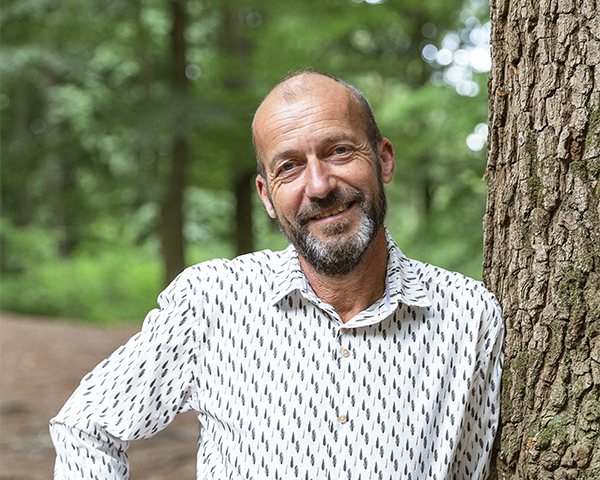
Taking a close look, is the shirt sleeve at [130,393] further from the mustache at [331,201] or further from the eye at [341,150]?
the eye at [341,150]

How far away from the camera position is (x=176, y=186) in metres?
10.7

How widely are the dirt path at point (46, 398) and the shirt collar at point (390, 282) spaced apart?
151 inches

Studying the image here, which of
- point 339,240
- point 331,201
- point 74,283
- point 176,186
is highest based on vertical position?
point 176,186

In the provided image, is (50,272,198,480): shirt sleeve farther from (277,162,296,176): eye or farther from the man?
(277,162,296,176): eye

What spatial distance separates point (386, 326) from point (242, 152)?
8.81m

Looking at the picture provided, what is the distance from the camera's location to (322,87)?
211 centimetres

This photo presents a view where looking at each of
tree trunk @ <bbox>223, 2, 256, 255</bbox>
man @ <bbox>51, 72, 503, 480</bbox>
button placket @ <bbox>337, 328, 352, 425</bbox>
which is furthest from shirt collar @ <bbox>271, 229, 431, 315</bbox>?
tree trunk @ <bbox>223, 2, 256, 255</bbox>

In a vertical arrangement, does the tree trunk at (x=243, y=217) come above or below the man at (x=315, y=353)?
above

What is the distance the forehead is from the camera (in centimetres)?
206

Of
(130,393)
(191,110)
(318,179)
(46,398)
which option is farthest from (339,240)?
(191,110)

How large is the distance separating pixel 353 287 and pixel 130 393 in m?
0.78

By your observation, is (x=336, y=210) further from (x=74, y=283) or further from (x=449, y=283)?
(x=74, y=283)

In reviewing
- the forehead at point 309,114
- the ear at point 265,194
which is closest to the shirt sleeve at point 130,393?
the ear at point 265,194

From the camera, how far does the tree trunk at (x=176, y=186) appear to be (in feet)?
34.3
